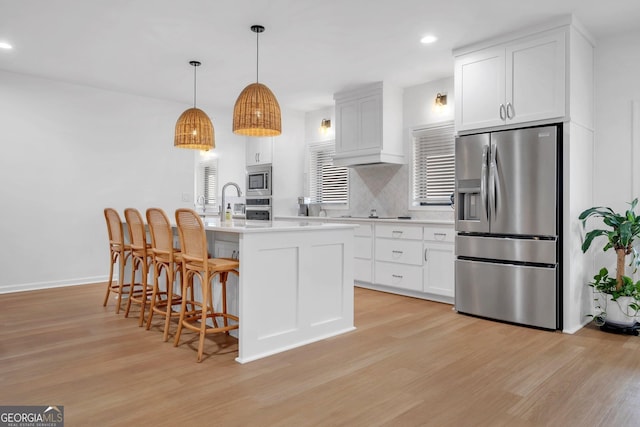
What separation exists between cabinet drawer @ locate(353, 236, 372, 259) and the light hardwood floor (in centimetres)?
160

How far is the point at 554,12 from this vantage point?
11.0 ft

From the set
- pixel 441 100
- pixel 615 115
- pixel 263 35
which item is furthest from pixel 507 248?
pixel 263 35

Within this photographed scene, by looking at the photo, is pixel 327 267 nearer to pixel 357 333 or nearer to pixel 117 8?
pixel 357 333

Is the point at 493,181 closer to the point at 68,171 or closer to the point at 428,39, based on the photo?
the point at 428,39

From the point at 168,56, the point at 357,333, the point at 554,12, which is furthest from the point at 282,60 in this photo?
the point at 357,333

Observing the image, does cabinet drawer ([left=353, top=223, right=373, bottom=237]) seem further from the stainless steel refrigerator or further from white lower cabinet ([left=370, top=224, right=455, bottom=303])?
the stainless steel refrigerator

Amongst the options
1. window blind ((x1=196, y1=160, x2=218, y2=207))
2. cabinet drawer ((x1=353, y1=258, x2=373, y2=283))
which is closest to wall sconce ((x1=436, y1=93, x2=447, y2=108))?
cabinet drawer ((x1=353, y1=258, x2=373, y2=283))

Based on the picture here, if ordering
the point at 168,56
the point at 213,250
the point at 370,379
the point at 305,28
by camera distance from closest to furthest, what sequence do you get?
the point at 370,379 → the point at 213,250 → the point at 305,28 → the point at 168,56

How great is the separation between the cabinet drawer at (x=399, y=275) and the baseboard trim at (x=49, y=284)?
11.9ft

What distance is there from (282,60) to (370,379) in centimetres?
339

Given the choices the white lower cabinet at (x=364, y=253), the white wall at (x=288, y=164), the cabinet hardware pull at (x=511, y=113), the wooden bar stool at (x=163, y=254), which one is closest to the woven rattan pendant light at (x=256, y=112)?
the wooden bar stool at (x=163, y=254)

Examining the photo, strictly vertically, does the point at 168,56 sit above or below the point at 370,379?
above

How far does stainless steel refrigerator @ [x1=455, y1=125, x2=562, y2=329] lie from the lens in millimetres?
3508

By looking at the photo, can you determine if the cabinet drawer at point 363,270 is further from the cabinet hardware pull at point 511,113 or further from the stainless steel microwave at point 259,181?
the cabinet hardware pull at point 511,113
